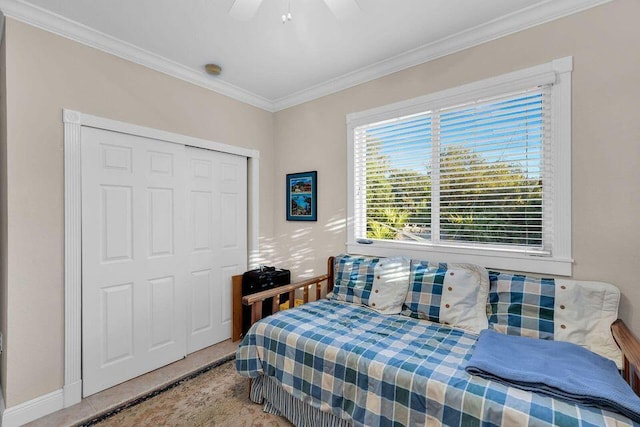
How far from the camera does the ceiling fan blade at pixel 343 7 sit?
1.41 meters

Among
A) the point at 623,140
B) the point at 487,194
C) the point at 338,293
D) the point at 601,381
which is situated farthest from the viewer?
the point at 338,293

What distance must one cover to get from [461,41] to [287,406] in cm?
286

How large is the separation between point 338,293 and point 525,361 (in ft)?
4.64

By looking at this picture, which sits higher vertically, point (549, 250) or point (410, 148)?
point (410, 148)

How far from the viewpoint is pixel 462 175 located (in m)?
2.36

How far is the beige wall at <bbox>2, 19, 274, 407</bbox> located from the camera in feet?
6.22

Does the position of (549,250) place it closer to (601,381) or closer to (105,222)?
(601,381)

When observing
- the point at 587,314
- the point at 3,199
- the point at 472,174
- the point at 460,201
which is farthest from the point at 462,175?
the point at 3,199

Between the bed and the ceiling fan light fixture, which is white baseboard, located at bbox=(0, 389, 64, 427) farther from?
the ceiling fan light fixture

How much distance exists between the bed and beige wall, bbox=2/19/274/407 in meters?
1.32

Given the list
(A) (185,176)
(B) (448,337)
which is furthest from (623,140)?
(A) (185,176)

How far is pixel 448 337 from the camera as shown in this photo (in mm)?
1852

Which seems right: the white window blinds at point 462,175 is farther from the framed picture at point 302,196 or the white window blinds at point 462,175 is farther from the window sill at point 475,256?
the framed picture at point 302,196

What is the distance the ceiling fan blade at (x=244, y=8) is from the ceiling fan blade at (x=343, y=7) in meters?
0.34
